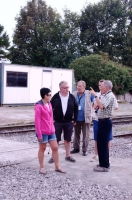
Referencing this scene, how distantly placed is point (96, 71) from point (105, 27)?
37.2 feet

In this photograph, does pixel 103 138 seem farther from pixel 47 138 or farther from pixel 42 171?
pixel 42 171

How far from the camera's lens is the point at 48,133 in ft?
22.9

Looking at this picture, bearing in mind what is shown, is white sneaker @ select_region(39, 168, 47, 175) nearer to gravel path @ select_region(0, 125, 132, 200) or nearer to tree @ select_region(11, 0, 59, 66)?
gravel path @ select_region(0, 125, 132, 200)

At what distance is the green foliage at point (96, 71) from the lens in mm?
35531

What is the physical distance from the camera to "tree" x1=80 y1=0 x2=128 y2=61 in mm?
44281

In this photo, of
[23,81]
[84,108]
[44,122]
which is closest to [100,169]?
[44,122]

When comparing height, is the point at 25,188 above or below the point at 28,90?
below

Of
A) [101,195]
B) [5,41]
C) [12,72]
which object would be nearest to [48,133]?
[101,195]

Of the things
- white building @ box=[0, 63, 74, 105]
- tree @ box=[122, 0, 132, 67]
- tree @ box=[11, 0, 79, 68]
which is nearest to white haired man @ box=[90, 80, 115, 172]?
white building @ box=[0, 63, 74, 105]

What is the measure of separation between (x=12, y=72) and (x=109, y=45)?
2276 centimetres

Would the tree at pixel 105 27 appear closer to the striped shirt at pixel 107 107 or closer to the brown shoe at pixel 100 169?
the striped shirt at pixel 107 107

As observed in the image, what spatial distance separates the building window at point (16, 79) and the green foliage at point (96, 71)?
36.6 ft

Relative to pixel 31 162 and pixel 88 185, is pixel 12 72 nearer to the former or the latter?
pixel 31 162

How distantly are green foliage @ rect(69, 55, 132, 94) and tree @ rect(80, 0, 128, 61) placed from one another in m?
8.39
